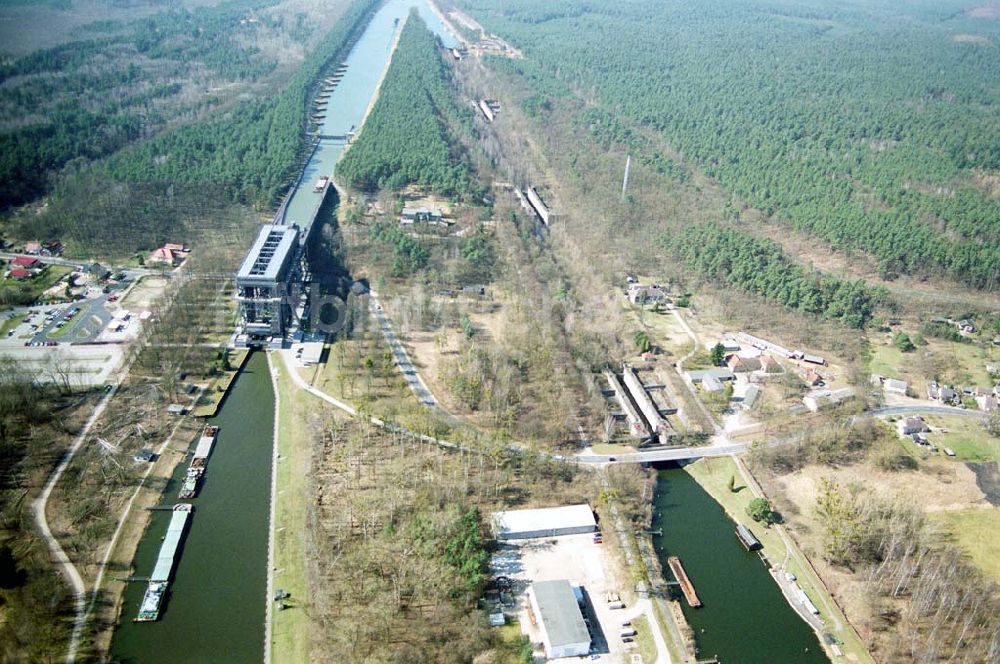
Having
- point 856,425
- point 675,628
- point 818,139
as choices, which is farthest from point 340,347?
point 818,139

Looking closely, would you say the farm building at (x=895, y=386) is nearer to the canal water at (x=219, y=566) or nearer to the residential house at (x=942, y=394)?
the residential house at (x=942, y=394)

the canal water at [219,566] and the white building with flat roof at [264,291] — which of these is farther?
the white building with flat roof at [264,291]

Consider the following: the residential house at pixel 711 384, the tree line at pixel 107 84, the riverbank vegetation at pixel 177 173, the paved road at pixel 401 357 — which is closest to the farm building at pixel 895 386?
the residential house at pixel 711 384

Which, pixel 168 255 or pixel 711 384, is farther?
pixel 168 255

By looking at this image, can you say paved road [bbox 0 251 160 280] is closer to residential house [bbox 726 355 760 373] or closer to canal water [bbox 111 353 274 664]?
canal water [bbox 111 353 274 664]

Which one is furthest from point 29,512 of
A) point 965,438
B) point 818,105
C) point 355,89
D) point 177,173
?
point 818,105

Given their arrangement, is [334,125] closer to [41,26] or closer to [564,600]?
[41,26]

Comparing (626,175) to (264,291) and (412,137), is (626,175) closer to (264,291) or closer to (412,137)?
(412,137)
